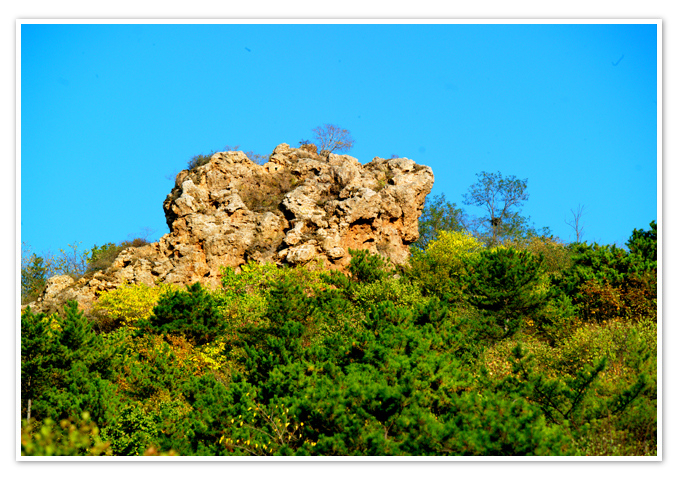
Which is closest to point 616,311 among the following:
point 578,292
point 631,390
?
point 578,292

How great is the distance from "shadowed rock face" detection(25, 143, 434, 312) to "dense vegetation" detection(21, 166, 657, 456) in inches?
65.2

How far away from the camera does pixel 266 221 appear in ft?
129

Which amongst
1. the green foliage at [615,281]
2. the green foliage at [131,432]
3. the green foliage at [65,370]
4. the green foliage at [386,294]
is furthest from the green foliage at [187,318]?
the green foliage at [615,281]

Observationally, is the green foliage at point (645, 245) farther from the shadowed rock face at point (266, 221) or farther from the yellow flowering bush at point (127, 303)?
the yellow flowering bush at point (127, 303)

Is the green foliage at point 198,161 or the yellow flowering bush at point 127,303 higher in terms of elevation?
the green foliage at point 198,161

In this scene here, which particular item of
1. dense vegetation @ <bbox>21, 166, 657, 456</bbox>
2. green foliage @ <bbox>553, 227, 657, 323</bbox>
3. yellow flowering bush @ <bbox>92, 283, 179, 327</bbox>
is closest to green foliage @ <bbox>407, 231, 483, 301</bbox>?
dense vegetation @ <bbox>21, 166, 657, 456</bbox>

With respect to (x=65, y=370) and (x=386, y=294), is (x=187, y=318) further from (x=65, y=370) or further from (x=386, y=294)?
(x=386, y=294)

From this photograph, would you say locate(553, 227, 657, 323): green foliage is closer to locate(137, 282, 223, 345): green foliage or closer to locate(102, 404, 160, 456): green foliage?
locate(137, 282, 223, 345): green foliage

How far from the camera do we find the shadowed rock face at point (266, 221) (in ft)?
123

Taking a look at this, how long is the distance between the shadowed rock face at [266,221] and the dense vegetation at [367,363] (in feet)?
5.43

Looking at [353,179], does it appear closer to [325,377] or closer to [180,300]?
[180,300]

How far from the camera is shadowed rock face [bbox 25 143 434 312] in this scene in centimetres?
3741
